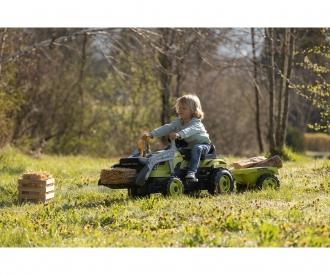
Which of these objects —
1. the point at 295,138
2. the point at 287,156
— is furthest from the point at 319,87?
the point at 295,138

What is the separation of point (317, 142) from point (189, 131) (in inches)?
609

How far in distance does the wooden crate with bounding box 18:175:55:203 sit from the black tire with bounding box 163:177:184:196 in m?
1.60

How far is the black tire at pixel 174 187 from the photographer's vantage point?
831 centimetres

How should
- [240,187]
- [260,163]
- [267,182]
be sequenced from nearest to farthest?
[267,182] < [240,187] < [260,163]

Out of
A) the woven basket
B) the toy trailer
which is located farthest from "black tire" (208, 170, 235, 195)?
the woven basket

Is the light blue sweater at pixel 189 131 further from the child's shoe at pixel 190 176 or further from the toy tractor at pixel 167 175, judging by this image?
the child's shoe at pixel 190 176

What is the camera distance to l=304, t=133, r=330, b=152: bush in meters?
23.2

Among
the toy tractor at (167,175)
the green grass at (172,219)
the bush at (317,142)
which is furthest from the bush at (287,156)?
the bush at (317,142)

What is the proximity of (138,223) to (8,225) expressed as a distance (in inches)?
54.3

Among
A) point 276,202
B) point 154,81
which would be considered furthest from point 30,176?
point 154,81

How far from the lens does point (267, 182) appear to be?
30.1ft

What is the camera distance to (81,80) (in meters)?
21.6

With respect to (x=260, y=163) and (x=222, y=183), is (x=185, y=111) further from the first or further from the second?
(x=260, y=163)
